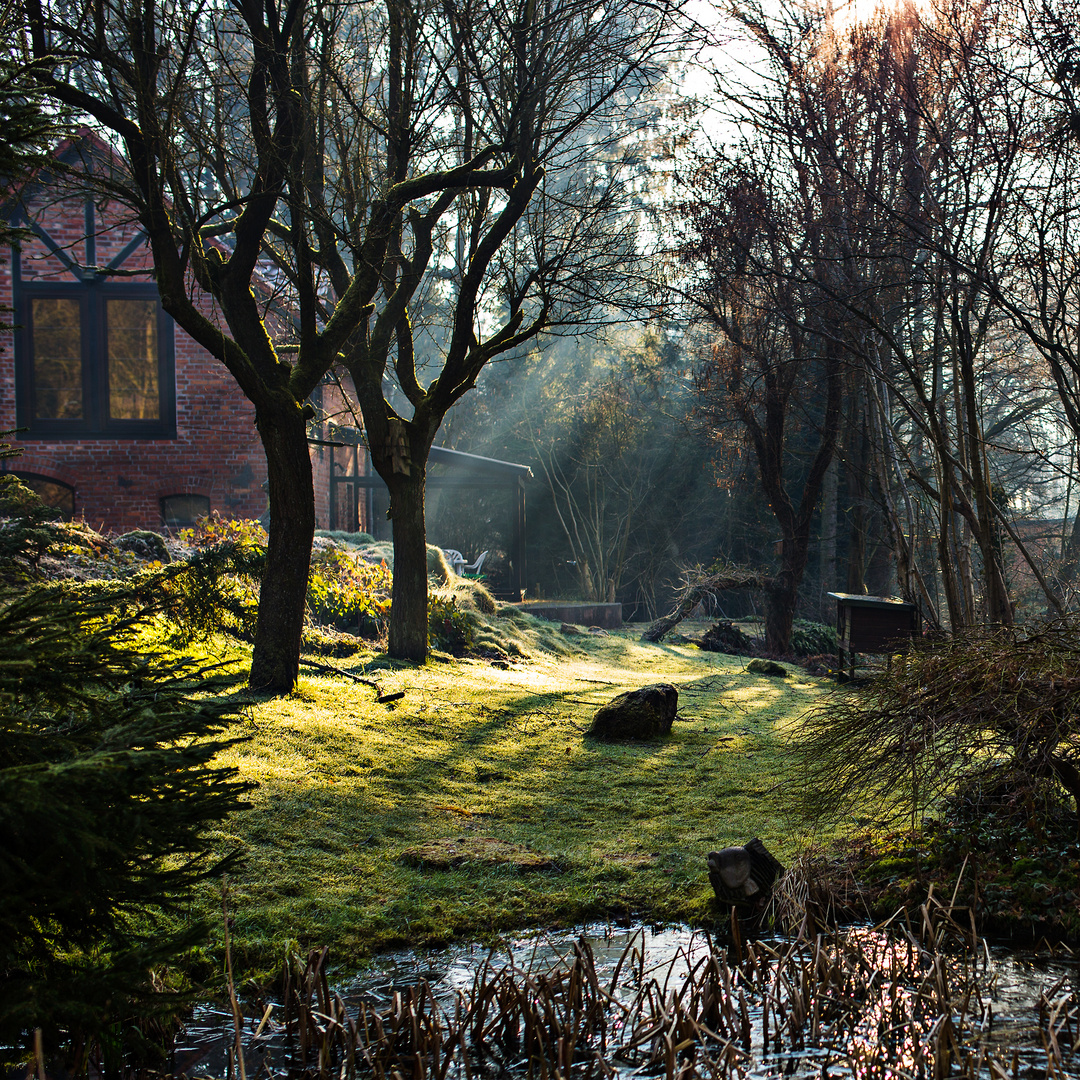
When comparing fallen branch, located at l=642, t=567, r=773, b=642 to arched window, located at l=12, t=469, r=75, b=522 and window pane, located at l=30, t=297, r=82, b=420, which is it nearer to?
arched window, located at l=12, t=469, r=75, b=522

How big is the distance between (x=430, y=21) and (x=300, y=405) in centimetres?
368

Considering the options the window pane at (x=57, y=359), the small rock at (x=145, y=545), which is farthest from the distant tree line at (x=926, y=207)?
the window pane at (x=57, y=359)

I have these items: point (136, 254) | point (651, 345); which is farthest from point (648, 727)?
point (651, 345)

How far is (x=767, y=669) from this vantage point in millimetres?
12602

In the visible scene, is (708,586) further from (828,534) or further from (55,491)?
(55,491)

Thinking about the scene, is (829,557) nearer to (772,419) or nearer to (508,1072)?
(772,419)

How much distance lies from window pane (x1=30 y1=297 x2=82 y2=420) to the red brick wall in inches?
15.0

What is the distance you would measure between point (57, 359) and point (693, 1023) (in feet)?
52.5

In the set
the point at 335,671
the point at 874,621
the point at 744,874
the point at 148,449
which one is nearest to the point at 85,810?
the point at 744,874

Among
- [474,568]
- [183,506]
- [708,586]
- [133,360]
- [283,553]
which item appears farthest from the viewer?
[474,568]

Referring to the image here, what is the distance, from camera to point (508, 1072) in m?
2.85

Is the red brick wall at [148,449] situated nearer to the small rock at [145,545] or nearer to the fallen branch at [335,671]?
the small rock at [145,545]

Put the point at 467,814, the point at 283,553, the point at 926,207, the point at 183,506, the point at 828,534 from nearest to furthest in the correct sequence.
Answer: the point at 467,814 < the point at 926,207 < the point at 283,553 < the point at 183,506 < the point at 828,534

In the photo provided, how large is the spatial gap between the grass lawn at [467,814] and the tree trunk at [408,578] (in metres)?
0.69
